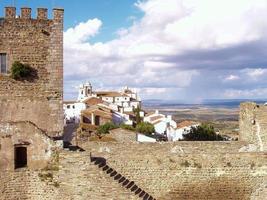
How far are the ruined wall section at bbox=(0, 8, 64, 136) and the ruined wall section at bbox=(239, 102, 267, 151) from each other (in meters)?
9.34

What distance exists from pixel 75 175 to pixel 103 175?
3.65ft

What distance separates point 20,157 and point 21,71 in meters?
3.67

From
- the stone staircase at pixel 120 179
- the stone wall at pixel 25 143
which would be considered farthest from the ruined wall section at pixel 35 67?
the stone staircase at pixel 120 179

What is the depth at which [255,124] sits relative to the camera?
2331cm

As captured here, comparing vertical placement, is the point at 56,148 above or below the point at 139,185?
above

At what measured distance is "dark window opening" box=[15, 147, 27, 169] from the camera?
762 inches

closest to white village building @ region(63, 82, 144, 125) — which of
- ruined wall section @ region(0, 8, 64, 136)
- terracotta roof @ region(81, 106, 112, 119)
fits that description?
terracotta roof @ region(81, 106, 112, 119)

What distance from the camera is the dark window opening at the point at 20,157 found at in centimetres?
1934

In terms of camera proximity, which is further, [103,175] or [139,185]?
[139,185]

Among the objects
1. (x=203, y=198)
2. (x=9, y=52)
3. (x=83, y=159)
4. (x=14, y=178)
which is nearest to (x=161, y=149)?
(x=203, y=198)

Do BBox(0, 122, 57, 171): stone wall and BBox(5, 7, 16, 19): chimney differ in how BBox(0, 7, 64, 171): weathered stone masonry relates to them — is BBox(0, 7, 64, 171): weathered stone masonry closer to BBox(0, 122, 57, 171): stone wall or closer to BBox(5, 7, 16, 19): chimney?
BBox(5, 7, 16, 19): chimney

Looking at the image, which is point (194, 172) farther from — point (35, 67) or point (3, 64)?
point (3, 64)

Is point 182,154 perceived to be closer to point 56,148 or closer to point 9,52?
point 56,148

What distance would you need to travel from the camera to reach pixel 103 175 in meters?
18.5
